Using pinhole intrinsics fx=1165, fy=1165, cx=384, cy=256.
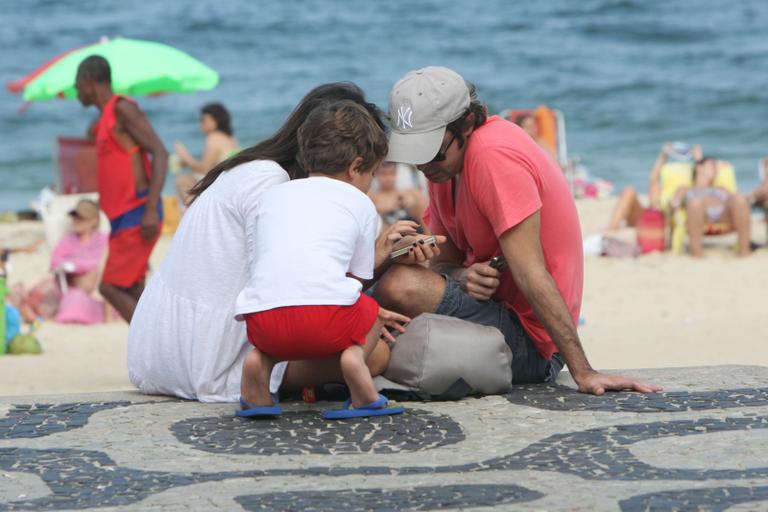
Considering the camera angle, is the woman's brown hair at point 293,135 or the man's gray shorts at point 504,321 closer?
the woman's brown hair at point 293,135

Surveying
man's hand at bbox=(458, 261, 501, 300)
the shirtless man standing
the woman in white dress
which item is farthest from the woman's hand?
the shirtless man standing

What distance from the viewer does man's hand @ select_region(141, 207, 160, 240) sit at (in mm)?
6133

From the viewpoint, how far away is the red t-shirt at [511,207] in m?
3.72

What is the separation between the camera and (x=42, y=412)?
3865 millimetres

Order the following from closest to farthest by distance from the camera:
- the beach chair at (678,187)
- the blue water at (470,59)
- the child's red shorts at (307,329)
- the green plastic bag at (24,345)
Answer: the child's red shorts at (307,329)
the green plastic bag at (24,345)
the beach chair at (678,187)
the blue water at (470,59)

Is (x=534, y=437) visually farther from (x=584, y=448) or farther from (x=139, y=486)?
(x=139, y=486)

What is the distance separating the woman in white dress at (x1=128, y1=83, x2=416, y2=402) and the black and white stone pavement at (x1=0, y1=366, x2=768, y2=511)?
0.37 ft

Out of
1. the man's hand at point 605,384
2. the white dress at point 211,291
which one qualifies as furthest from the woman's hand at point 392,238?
the man's hand at point 605,384

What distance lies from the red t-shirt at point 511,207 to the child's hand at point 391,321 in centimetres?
39

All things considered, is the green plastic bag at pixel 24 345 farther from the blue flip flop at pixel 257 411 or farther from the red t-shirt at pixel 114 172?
the blue flip flop at pixel 257 411

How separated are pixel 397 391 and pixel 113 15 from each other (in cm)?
3289

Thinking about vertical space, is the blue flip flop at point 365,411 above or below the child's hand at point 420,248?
below

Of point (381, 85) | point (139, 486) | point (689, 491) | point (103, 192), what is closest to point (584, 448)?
point (689, 491)

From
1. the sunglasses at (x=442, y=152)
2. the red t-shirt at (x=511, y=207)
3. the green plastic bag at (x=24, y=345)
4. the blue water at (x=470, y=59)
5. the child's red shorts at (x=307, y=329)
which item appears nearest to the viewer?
the child's red shorts at (x=307, y=329)
